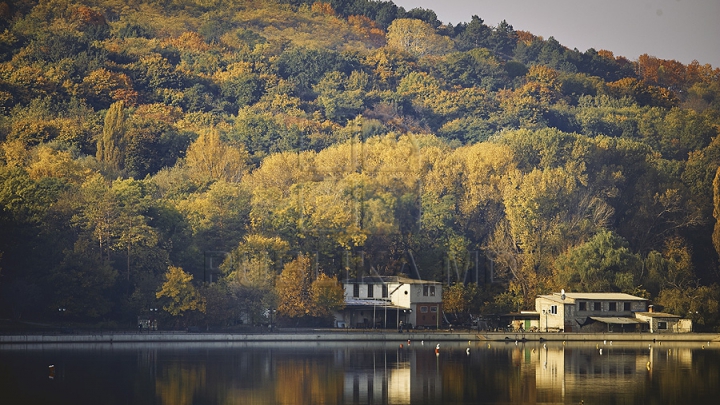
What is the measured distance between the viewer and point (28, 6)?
169m

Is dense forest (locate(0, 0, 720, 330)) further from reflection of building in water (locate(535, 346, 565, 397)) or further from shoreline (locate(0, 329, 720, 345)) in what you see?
reflection of building in water (locate(535, 346, 565, 397))

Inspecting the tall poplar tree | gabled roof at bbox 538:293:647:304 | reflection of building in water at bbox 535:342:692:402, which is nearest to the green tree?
gabled roof at bbox 538:293:647:304

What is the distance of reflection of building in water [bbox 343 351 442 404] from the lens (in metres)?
60.4

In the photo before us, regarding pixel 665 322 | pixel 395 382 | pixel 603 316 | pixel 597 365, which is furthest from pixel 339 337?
pixel 665 322

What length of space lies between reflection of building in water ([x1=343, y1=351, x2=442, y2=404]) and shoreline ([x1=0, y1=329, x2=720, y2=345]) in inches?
332

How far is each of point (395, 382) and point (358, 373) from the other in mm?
3321

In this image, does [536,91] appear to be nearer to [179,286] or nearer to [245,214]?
[245,214]

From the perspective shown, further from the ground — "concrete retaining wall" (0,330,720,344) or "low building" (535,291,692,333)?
"low building" (535,291,692,333)

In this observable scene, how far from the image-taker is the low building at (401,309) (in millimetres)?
89562

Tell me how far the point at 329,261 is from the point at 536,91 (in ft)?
250

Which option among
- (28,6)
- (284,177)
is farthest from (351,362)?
(28,6)

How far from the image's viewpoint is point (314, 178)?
361 feet

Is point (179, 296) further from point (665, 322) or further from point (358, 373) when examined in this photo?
point (665, 322)

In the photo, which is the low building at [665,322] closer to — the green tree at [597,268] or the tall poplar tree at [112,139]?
the green tree at [597,268]
